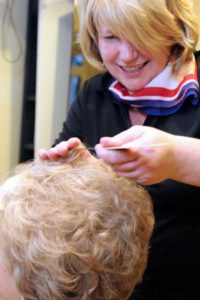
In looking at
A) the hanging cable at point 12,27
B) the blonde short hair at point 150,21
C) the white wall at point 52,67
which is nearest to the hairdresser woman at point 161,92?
the blonde short hair at point 150,21

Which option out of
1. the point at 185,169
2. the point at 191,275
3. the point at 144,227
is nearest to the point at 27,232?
the point at 144,227

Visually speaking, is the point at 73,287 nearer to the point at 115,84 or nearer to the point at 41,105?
the point at 115,84

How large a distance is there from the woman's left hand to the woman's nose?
0.36m

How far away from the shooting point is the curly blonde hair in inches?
27.5

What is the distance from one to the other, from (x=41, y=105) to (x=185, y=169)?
6.09 feet

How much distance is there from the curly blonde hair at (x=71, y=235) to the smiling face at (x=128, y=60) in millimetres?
423

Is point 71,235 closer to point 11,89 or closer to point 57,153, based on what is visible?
point 57,153

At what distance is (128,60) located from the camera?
109cm

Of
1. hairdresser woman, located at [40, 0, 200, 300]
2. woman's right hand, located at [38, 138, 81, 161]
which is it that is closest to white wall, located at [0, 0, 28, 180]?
hairdresser woman, located at [40, 0, 200, 300]

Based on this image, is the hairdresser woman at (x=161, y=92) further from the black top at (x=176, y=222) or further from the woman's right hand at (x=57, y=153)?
the woman's right hand at (x=57, y=153)

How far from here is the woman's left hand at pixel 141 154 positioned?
75 cm

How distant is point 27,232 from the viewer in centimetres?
71

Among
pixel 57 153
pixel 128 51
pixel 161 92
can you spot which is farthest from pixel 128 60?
pixel 57 153

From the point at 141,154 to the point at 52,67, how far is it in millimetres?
1912
